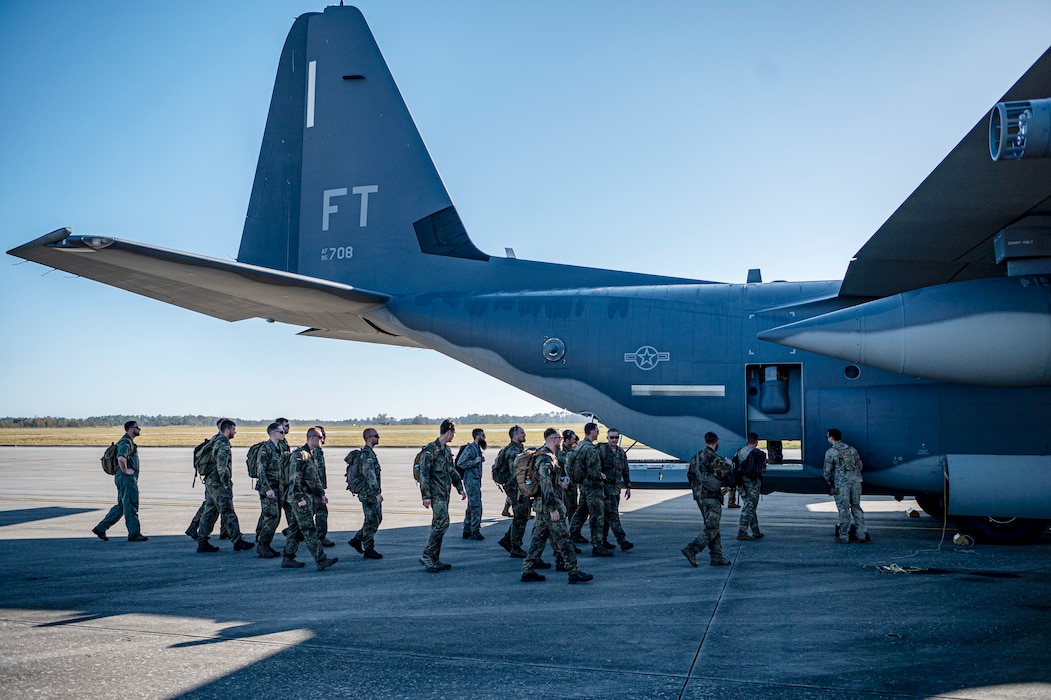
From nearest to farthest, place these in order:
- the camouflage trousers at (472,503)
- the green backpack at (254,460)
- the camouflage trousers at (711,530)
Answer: the camouflage trousers at (711,530) < the green backpack at (254,460) < the camouflage trousers at (472,503)

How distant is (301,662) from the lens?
5.30 m

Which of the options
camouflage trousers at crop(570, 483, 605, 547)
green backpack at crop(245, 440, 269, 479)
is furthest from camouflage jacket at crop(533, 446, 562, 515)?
green backpack at crop(245, 440, 269, 479)

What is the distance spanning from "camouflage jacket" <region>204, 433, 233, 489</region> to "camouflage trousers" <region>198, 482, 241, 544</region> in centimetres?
6

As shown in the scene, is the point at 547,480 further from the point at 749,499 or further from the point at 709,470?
the point at 749,499

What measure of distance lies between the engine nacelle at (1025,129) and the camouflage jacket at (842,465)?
19.4 feet

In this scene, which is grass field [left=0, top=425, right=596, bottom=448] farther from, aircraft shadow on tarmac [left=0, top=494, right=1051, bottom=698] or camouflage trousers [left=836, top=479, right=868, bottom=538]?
aircraft shadow on tarmac [left=0, top=494, right=1051, bottom=698]

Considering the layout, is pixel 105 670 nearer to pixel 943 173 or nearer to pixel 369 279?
pixel 943 173

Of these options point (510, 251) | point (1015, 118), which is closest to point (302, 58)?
point (510, 251)

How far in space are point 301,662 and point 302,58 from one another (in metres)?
12.8

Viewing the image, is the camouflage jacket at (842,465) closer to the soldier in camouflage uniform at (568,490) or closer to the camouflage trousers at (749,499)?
the camouflage trousers at (749,499)

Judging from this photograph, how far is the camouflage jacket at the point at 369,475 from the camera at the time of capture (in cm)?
956

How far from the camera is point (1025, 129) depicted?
16.9 feet

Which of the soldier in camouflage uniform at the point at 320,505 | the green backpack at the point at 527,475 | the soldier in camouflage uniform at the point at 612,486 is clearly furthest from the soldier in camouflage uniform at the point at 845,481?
the soldier in camouflage uniform at the point at 320,505

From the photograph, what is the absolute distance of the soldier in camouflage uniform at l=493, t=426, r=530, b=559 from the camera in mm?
9656
